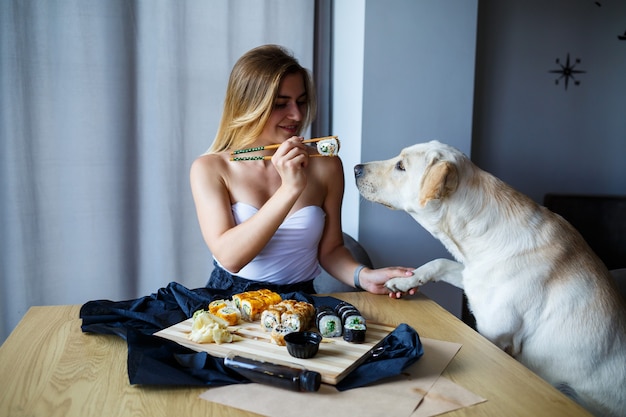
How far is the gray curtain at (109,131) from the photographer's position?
2.00m

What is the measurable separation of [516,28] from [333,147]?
180 cm

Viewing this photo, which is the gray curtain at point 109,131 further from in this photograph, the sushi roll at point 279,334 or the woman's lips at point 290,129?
the sushi roll at point 279,334

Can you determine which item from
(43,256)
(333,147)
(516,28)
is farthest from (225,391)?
(516,28)

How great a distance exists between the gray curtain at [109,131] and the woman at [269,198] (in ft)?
2.22

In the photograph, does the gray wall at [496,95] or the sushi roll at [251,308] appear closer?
the sushi roll at [251,308]

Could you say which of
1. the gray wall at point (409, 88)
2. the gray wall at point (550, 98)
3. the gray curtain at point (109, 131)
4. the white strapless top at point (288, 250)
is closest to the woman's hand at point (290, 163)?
the white strapless top at point (288, 250)

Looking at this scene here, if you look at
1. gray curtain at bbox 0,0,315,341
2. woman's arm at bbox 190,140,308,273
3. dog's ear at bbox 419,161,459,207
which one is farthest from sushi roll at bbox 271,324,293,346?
gray curtain at bbox 0,0,315,341

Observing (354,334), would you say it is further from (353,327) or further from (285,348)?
(285,348)

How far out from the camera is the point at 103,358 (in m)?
0.92

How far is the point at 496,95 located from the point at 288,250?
5.55 ft

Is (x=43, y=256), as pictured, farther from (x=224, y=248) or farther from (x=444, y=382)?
(x=444, y=382)

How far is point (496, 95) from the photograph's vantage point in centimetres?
264

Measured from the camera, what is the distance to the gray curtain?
2.00m

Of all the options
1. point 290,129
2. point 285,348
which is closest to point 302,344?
point 285,348
